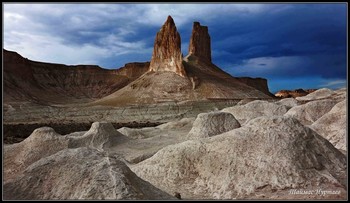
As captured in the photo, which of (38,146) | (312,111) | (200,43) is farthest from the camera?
(200,43)

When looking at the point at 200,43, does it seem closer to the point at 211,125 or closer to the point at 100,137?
the point at 100,137

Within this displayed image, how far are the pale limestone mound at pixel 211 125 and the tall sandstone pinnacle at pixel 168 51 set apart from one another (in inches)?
2671

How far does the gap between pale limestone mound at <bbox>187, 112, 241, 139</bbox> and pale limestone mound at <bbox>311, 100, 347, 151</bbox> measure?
4588 mm

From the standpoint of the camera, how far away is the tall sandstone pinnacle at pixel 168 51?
300 ft

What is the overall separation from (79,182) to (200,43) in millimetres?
113640


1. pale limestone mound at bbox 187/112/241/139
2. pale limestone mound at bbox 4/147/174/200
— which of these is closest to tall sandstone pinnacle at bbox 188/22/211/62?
pale limestone mound at bbox 187/112/241/139

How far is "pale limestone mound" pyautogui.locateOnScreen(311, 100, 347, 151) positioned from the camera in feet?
58.2

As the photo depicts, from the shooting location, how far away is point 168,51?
309ft

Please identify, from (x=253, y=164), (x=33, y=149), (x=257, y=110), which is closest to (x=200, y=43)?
(x=257, y=110)

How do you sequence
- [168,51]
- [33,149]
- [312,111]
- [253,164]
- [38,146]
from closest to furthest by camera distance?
[253,164]
[33,149]
[38,146]
[312,111]
[168,51]

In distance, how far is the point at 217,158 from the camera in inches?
491

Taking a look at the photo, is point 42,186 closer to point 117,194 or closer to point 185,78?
point 117,194

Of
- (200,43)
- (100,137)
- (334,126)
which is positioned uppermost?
(200,43)

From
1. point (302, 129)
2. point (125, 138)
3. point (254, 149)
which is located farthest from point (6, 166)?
point (302, 129)
